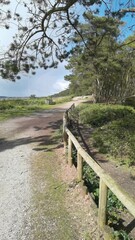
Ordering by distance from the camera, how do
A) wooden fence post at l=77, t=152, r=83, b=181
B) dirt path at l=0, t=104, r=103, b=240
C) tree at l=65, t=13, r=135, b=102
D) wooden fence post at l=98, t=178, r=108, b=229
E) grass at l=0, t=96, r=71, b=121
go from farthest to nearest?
1. grass at l=0, t=96, r=71, b=121
2. tree at l=65, t=13, r=135, b=102
3. wooden fence post at l=77, t=152, r=83, b=181
4. dirt path at l=0, t=104, r=103, b=240
5. wooden fence post at l=98, t=178, r=108, b=229

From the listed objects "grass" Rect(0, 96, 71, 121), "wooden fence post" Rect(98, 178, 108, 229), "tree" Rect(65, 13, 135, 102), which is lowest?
"grass" Rect(0, 96, 71, 121)

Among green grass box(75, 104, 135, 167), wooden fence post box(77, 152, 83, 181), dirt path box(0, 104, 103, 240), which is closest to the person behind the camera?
dirt path box(0, 104, 103, 240)

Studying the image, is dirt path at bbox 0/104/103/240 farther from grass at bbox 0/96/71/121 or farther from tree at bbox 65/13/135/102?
grass at bbox 0/96/71/121

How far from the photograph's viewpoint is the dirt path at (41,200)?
4891 mm

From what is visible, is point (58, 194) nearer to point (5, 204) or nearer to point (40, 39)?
point (5, 204)

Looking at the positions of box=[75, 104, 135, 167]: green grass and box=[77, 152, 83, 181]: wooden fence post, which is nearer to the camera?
box=[77, 152, 83, 181]: wooden fence post

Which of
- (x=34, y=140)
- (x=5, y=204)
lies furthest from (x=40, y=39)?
(x=5, y=204)

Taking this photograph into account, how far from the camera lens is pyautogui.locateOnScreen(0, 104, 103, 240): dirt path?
4891 millimetres

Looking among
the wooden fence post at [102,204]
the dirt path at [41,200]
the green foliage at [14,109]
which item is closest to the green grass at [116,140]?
the dirt path at [41,200]

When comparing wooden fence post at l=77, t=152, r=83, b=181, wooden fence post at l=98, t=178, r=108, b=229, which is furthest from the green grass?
wooden fence post at l=98, t=178, r=108, b=229

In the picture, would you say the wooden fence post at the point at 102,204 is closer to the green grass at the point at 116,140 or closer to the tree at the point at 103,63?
the green grass at the point at 116,140

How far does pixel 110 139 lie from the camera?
12.5 meters

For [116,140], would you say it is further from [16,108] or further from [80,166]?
[16,108]

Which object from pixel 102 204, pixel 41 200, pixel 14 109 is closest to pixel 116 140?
pixel 41 200
